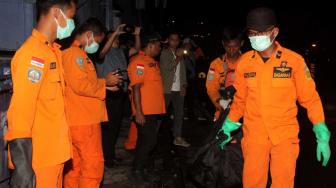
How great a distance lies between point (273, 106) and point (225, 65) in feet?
6.16

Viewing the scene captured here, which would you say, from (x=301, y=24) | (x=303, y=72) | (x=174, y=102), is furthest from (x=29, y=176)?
(x=301, y=24)

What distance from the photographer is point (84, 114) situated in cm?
464

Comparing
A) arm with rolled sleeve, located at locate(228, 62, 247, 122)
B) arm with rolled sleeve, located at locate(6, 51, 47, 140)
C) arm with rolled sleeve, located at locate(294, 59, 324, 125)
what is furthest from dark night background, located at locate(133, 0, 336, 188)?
arm with rolled sleeve, located at locate(6, 51, 47, 140)

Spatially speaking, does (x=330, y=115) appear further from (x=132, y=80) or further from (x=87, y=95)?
(x=87, y=95)

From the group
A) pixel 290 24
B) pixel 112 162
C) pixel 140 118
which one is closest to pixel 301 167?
pixel 140 118

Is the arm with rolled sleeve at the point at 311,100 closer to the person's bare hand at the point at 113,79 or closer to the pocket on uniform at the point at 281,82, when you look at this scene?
the pocket on uniform at the point at 281,82

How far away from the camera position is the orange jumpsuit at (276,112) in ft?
13.1

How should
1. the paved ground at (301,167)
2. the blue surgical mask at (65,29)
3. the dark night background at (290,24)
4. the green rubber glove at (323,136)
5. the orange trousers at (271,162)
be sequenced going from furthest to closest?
the dark night background at (290,24), the paved ground at (301,167), the green rubber glove at (323,136), the orange trousers at (271,162), the blue surgical mask at (65,29)

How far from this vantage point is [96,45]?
5.01m

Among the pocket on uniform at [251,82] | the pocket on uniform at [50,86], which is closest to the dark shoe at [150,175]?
the pocket on uniform at [251,82]

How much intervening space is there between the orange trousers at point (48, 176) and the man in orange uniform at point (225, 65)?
281 cm

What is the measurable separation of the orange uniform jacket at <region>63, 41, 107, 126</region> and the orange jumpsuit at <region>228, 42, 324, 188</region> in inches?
60.6

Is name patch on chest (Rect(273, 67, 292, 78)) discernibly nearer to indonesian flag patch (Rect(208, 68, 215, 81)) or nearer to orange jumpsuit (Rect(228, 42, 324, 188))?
orange jumpsuit (Rect(228, 42, 324, 188))

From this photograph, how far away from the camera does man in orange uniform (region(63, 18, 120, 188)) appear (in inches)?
178
